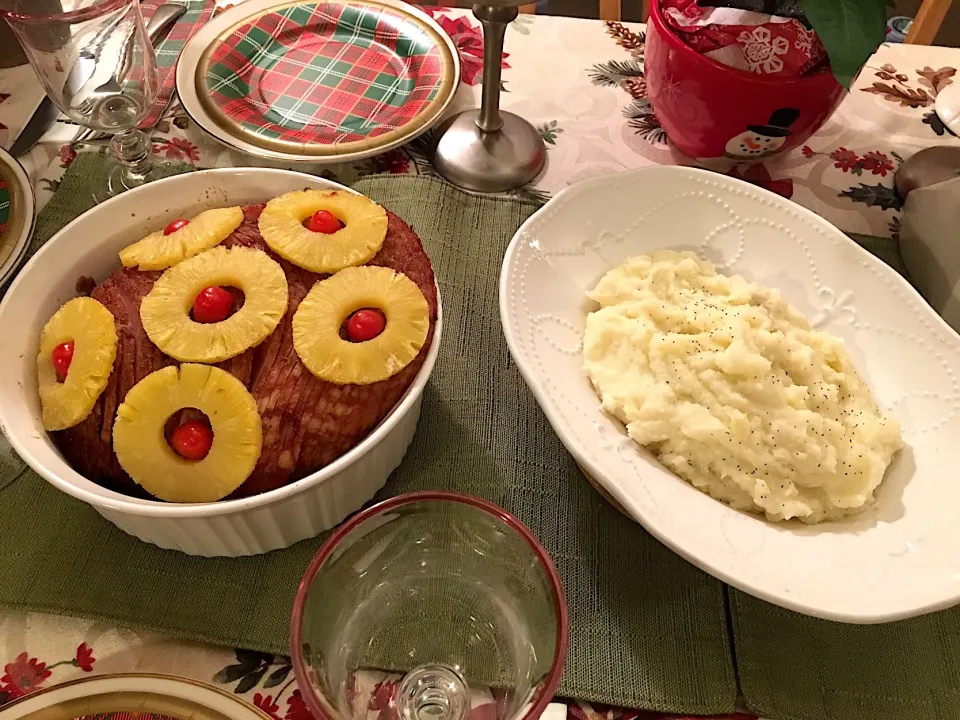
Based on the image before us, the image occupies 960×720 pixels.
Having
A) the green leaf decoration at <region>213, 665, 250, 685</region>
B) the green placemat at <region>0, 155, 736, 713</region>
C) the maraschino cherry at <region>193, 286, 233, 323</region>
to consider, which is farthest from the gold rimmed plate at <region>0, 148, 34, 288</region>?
the green leaf decoration at <region>213, 665, 250, 685</region>

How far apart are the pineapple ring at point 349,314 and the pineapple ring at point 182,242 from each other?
6.4 inches

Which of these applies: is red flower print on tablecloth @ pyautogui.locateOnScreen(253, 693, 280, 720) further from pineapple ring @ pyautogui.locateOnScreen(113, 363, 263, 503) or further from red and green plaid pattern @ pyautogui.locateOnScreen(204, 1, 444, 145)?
→ red and green plaid pattern @ pyautogui.locateOnScreen(204, 1, 444, 145)

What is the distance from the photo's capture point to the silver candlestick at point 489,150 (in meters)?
1.33

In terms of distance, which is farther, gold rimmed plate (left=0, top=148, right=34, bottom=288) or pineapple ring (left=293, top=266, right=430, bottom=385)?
gold rimmed plate (left=0, top=148, right=34, bottom=288)

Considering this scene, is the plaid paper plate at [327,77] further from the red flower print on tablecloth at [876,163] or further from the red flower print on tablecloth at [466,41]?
the red flower print on tablecloth at [876,163]

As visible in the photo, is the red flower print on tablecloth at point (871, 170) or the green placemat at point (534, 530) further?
the red flower print on tablecloth at point (871, 170)

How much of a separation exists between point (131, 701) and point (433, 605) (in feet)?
1.09

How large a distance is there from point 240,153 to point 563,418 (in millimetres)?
871

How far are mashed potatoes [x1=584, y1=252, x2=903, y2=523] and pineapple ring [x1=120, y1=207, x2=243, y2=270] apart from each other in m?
0.51

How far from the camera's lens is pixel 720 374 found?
0.87 m

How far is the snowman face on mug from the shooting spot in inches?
48.7

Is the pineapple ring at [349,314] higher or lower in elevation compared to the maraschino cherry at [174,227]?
lower

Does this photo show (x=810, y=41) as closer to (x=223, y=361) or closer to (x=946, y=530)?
(x=946, y=530)

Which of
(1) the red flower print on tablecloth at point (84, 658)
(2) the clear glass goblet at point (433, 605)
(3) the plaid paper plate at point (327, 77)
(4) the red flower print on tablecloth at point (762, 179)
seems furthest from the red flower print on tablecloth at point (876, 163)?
(1) the red flower print on tablecloth at point (84, 658)
